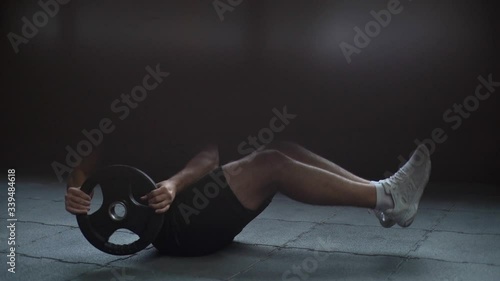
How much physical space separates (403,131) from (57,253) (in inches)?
119

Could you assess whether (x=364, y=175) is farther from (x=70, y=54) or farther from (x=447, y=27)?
(x=70, y=54)

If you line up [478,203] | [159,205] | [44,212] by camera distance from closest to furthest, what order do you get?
[159,205] < [44,212] < [478,203]

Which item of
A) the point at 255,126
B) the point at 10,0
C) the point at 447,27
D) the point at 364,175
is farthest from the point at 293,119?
the point at 10,0

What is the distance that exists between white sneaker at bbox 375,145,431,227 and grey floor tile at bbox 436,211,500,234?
78cm

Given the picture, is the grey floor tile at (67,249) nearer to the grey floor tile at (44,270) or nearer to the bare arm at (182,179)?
the grey floor tile at (44,270)

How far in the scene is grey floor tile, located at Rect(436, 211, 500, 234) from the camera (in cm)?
320

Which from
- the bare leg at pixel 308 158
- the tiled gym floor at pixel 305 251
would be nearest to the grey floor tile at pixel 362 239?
the tiled gym floor at pixel 305 251

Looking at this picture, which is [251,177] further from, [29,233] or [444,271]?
[29,233]

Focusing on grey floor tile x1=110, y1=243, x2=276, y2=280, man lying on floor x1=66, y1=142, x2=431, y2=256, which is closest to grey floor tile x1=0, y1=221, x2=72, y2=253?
grey floor tile x1=110, y1=243, x2=276, y2=280

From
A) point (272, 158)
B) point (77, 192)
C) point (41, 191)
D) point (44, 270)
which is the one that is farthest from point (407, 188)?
point (41, 191)

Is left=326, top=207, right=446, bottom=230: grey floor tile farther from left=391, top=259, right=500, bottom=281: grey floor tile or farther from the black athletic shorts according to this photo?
the black athletic shorts

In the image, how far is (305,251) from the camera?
109 inches

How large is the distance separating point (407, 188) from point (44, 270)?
1492mm

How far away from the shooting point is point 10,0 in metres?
6.16
